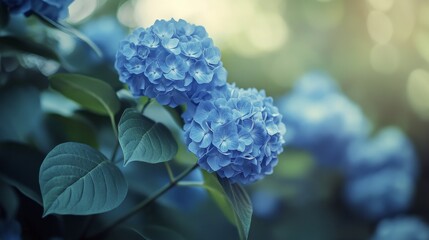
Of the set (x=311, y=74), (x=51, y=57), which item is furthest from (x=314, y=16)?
(x=51, y=57)

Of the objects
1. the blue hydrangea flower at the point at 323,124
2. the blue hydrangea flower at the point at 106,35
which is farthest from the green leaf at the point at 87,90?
the blue hydrangea flower at the point at 323,124

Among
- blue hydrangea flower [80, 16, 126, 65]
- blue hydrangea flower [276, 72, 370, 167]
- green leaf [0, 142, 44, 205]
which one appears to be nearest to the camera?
green leaf [0, 142, 44, 205]

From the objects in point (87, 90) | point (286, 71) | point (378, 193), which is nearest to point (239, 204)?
point (87, 90)

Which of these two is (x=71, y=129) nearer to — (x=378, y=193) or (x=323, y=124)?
(x=323, y=124)

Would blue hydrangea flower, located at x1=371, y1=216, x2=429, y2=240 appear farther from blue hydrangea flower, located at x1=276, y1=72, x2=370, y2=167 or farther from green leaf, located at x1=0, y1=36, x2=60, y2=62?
green leaf, located at x1=0, y1=36, x2=60, y2=62

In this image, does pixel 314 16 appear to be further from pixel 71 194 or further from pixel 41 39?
pixel 71 194

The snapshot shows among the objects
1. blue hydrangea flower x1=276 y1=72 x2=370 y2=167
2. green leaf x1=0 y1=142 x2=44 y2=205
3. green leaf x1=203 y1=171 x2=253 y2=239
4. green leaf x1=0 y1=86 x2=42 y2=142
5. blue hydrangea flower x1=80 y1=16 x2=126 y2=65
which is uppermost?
blue hydrangea flower x1=276 y1=72 x2=370 y2=167

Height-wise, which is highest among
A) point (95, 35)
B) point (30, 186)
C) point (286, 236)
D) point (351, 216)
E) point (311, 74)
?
point (311, 74)

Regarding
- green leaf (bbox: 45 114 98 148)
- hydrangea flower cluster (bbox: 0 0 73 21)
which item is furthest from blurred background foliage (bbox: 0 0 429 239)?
hydrangea flower cluster (bbox: 0 0 73 21)
